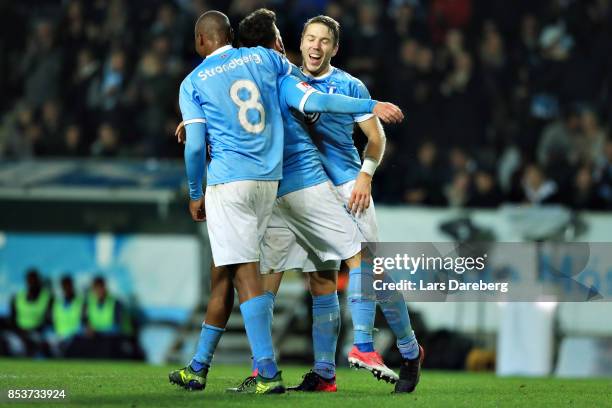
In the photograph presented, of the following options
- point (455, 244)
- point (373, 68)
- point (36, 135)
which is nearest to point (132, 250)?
point (36, 135)

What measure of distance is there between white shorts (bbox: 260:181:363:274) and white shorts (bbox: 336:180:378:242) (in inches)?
1.3

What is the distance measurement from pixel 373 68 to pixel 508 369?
12.1ft

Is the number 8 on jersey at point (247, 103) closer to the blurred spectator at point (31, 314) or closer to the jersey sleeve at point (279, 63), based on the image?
the jersey sleeve at point (279, 63)

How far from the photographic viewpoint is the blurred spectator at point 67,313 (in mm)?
14047

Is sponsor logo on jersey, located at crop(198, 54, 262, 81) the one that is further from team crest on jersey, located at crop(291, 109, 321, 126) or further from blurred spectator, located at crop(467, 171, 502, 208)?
blurred spectator, located at crop(467, 171, 502, 208)

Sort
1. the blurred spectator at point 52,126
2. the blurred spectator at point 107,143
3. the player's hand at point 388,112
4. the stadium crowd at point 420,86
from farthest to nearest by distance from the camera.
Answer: the blurred spectator at point 52,126 → the blurred spectator at point 107,143 → the stadium crowd at point 420,86 → the player's hand at point 388,112

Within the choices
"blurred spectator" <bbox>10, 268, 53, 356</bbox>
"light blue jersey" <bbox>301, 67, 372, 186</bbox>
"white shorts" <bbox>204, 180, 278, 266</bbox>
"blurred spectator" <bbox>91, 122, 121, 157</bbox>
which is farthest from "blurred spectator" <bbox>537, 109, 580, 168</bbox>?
"white shorts" <bbox>204, 180, 278, 266</bbox>

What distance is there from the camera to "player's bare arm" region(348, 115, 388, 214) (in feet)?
23.1

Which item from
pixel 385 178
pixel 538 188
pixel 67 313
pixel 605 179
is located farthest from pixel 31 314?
pixel 605 179

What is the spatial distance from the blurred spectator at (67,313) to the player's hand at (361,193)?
7.61m

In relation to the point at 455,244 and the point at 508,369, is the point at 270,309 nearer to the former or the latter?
the point at 455,244

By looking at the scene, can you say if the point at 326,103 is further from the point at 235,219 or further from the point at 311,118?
the point at 235,219

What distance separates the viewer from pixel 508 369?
12344 mm

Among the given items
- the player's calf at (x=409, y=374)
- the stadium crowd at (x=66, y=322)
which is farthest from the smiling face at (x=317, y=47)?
the stadium crowd at (x=66, y=322)
